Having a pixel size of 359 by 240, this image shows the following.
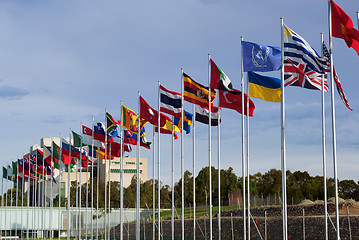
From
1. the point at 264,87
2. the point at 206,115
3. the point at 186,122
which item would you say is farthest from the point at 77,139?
the point at 264,87

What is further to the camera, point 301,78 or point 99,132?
point 99,132

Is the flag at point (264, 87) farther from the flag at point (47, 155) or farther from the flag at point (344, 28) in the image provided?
the flag at point (47, 155)

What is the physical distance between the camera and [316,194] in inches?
3585

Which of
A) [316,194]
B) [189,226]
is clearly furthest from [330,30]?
[316,194]

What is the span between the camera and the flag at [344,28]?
23016 mm

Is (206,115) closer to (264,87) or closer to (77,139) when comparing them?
(264,87)

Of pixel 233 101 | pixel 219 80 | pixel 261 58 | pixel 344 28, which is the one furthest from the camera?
pixel 233 101

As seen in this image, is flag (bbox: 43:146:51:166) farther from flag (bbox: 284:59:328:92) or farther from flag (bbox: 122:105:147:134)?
flag (bbox: 284:59:328:92)

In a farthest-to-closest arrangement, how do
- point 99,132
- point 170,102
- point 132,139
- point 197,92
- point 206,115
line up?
point 99,132 < point 132,139 < point 170,102 < point 206,115 < point 197,92

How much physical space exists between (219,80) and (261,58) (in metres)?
4.00

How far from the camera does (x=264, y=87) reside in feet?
98.8

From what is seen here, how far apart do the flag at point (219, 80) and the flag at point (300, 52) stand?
6.42 m

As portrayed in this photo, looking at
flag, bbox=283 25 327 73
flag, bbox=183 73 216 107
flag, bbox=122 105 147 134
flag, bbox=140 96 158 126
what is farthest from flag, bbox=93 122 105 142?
flag, bbox=283 25 327 73

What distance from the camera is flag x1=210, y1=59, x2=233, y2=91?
3226 centimetres
